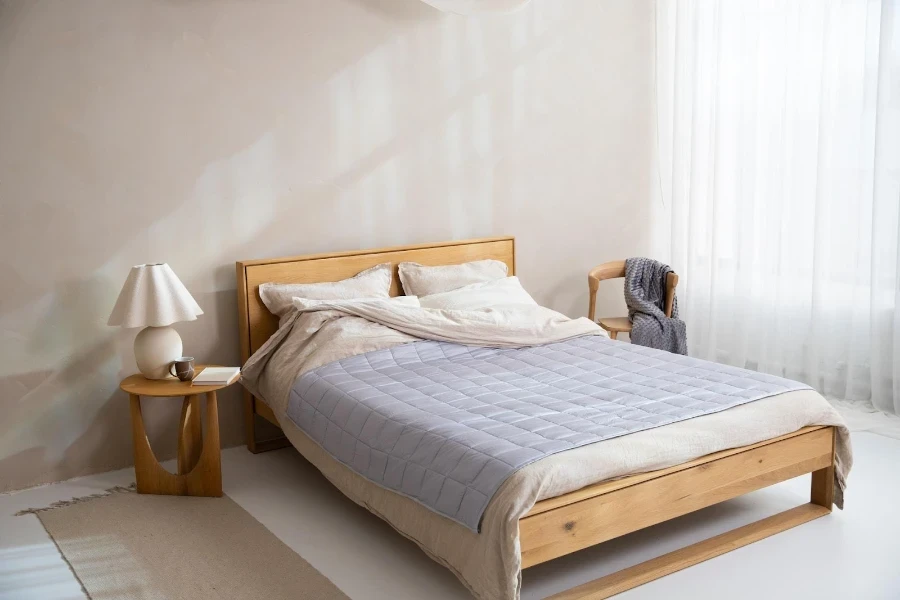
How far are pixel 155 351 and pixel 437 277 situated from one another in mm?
1408

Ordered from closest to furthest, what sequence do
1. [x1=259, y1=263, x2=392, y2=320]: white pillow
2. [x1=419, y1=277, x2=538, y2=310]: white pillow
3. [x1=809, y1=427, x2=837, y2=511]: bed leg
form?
[x1=809, y1=427, x2=837, y2=511]: bed leg, [x1=259, y1=263, x2=392, y2=320]: white pillow, [x1=419, y1=277, x2=538, y2=310]: white pillow

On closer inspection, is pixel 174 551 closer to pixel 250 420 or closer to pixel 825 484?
pixel 250 420

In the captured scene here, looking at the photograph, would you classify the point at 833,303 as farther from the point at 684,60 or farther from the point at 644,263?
the point at 684,60

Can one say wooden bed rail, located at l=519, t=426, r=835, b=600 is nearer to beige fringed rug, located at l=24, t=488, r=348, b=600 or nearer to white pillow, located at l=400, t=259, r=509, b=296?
beige fringed rug, located at l=24, t=488, r=348, b=600

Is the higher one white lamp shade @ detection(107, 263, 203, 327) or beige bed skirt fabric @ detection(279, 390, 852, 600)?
white lamp shade @ detection(107, 263, 203, 327)

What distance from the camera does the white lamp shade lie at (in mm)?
3391

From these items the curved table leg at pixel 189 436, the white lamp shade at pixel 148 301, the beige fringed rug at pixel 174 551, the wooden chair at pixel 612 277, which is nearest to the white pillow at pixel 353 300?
the white lamp shade at pixel 148 301

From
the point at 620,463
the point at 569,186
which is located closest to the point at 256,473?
the point at 620,463

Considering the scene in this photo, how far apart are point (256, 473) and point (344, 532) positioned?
766 millimetres

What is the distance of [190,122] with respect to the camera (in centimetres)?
375

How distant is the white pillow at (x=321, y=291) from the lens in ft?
12.7

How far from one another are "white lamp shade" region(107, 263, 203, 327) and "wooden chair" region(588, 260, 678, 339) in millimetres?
2279

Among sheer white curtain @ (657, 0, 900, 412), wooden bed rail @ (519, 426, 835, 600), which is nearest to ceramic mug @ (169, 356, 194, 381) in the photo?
wooden bed rail @ (519, 426, 835, 600)

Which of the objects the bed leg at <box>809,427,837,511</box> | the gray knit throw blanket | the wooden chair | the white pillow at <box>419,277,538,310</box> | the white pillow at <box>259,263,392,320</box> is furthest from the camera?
A: the wooden chair
